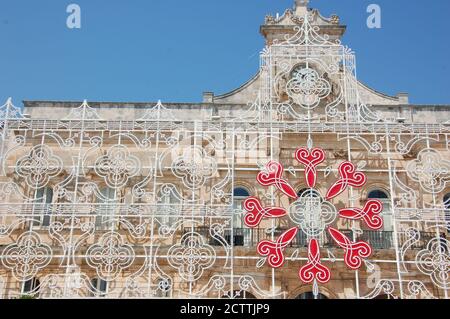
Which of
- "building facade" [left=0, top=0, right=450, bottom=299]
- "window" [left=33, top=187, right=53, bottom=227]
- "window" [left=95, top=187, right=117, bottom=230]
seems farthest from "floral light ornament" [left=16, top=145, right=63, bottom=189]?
"window" [left=95, top=187, right=117, bottom=230]

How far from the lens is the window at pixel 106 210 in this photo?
51.2 ft

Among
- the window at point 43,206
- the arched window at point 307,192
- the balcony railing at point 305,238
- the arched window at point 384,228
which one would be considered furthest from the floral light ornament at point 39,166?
the arched window at point 384,228

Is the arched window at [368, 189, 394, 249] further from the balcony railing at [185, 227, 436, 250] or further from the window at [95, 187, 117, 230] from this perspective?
the window at [95, 187, 117, 230]

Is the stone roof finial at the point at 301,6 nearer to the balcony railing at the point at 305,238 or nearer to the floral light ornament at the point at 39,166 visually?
the balcony railing at the point at 305,238

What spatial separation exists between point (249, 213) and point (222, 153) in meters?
2.98

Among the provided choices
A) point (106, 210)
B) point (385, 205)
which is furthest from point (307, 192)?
point (106, 210)

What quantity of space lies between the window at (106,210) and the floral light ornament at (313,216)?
11.2ft

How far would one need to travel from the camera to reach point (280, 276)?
1609 cm

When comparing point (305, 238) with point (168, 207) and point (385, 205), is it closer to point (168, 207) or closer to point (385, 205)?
point (385, 205)

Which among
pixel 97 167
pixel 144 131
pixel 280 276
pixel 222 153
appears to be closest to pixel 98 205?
pixel 97 167

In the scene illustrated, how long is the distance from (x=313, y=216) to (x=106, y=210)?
517 cm

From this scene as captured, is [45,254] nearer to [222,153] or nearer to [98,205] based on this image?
[98,205]

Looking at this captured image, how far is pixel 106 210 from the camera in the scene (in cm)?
1598

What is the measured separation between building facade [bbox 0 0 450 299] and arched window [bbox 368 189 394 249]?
0.06m
